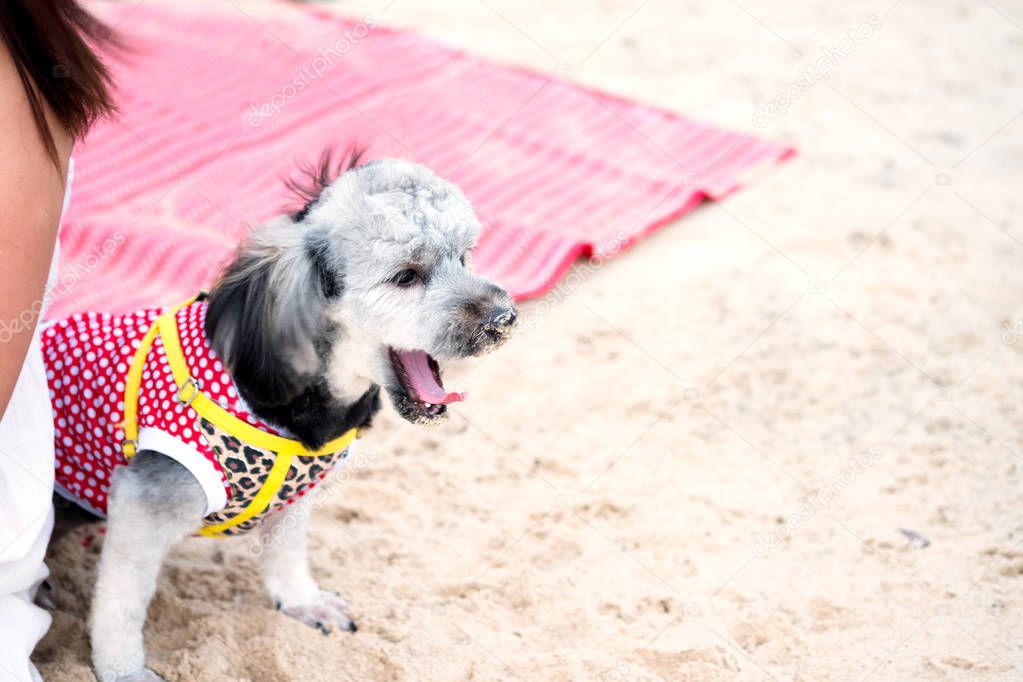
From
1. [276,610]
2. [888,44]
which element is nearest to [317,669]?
[276,610]

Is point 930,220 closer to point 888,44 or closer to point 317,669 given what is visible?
point 888,44

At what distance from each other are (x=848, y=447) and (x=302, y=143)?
331 centimetres

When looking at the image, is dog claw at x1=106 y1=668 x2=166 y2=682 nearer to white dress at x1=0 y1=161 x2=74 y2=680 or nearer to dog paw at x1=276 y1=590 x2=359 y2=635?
white dress at x1=0 y1=161 x2=74 y2=680

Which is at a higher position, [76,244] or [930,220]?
[76,244]

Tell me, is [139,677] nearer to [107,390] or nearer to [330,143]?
[107,390]

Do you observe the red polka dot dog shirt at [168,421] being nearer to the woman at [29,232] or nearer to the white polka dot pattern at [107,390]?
the white polka dot pattern at [107,390]

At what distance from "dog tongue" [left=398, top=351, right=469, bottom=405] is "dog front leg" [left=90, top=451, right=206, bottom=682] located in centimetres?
62

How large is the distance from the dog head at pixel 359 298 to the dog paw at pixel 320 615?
2.63 feet

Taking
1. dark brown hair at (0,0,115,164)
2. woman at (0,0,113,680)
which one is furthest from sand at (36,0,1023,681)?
dark brown hair at (0,0,115,164)

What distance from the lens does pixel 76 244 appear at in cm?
469

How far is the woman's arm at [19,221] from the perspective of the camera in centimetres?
233

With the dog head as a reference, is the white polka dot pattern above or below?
below

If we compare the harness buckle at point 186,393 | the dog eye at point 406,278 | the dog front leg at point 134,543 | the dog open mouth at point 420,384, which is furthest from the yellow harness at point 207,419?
the dog eye at point 406,278

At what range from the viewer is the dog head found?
101 inches
